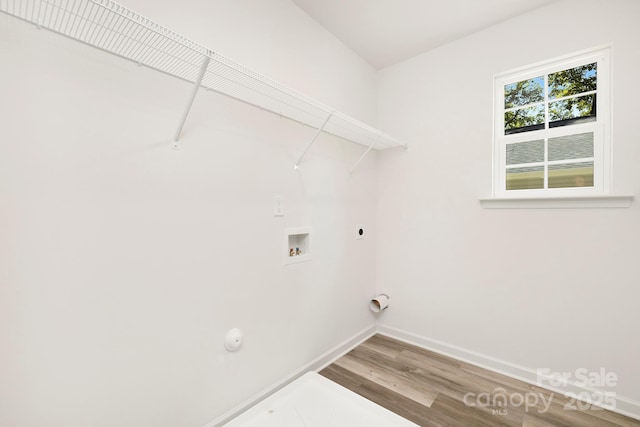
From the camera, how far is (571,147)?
184cm

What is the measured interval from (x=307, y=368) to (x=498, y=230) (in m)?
Result: 1.77

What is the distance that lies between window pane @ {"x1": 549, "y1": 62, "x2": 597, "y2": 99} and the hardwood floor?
6.82 feet

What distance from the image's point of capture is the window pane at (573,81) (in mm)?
1791

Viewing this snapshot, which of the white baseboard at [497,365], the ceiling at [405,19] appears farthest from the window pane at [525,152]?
the white baseboard at [497,365]

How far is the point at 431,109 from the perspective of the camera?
2.37 meters

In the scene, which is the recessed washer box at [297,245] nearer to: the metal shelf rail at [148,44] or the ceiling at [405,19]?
the metal shelf rail at [148,44]

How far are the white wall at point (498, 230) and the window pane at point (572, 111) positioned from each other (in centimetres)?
15

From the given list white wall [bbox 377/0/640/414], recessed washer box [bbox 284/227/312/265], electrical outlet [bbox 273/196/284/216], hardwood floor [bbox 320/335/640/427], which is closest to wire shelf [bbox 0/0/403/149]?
electrical outlet [bbox 273/196/284/216]

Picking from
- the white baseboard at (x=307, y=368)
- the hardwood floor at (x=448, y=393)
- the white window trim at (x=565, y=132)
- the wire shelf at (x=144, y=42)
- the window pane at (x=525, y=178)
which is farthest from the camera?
the window pane at (x=525, y=178)

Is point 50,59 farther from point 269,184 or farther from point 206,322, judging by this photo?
point 206,322

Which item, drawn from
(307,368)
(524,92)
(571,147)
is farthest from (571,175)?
(307,368)

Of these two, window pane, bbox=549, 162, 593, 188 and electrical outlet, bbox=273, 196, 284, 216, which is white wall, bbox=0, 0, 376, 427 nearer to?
electrical outlet, bbox=273, 196, 284, 216

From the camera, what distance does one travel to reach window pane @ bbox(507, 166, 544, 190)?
1.95m

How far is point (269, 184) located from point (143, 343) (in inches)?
39.9
